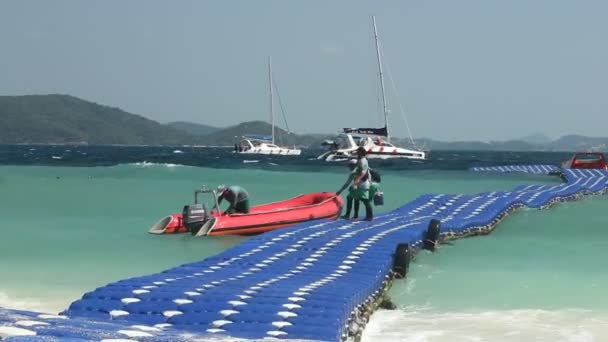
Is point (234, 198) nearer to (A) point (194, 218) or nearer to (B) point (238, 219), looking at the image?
(B) point (238, 219)

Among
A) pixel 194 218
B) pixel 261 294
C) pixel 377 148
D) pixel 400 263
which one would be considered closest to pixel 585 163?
pixel 377 148

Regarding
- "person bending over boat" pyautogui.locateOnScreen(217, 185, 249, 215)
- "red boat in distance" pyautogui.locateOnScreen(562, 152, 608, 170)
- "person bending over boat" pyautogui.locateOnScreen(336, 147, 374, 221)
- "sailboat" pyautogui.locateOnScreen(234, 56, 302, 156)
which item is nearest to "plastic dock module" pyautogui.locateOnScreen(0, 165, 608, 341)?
"person bending over boat" pyautogui.locateOnScreen(336, 147, 374, 221)

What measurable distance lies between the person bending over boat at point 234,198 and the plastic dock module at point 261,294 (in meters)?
2.13

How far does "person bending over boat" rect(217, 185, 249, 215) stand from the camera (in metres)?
17.3

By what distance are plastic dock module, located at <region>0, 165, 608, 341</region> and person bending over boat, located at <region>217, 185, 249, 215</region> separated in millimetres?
2127

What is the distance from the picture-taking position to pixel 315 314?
7.77m

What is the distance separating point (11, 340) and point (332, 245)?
8234 millimetres

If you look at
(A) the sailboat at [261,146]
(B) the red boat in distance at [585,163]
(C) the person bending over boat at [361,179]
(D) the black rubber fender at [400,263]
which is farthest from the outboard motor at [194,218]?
(A) the sailboat at [261,146]

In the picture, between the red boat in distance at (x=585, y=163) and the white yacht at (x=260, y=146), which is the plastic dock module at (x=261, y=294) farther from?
the white yacht at (x=260, y=146)

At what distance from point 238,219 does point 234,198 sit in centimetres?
99

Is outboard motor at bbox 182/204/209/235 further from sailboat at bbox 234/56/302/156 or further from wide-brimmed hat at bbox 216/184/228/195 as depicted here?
sailboat at bbox 234/56/302/156

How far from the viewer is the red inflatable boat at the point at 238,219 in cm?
1631

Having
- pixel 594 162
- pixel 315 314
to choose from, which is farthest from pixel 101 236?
pixel 594 162

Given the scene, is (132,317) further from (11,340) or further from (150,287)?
(11,340)
